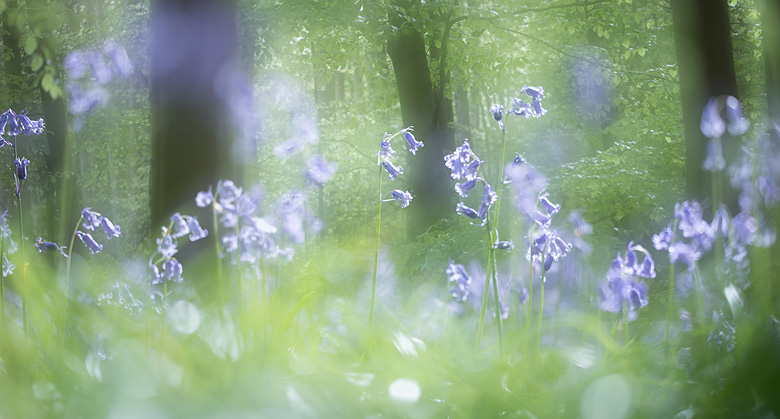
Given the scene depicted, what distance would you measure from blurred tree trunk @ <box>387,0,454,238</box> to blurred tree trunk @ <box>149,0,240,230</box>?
16.1 feet

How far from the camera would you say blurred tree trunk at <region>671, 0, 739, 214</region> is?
422 centimetres

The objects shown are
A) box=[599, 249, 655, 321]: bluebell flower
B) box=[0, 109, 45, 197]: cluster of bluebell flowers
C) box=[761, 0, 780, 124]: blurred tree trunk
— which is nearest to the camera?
box=[599, 249, 655, 321]: bluebell flower

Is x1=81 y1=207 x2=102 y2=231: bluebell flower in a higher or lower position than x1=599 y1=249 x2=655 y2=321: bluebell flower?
higher

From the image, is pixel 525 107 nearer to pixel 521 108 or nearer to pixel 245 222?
pixel 521 108

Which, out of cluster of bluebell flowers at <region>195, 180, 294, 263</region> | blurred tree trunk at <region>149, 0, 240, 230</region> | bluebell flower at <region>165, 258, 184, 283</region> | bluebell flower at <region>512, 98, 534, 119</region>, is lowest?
bluebell flower at <region>165, 258, 184, 283</region>

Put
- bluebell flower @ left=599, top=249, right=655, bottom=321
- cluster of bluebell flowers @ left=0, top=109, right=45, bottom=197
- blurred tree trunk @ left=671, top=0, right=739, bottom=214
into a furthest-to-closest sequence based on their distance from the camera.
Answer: blurred tree trunk @ left=671, top=0, right=739, bottom=214, cluster of bluebell flowers @ left=0, top=109, right=45, bottom=197, bluebell flower @ left=599, top=249, right=655, bottom=321

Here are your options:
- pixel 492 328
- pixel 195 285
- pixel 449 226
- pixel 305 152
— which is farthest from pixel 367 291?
pixel 305 152

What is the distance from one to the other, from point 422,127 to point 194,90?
5.16 m

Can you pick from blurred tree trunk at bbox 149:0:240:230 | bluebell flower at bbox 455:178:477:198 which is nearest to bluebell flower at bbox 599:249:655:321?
bluebell flower at bbox 455:178:477:198

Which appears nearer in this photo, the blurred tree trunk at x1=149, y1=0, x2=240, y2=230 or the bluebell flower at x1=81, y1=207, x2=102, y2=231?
the bluebell flower at x1=81, y1=207, x2=102, y2=231

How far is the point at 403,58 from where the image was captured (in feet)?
26.6

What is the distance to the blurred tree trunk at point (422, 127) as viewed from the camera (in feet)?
26.4

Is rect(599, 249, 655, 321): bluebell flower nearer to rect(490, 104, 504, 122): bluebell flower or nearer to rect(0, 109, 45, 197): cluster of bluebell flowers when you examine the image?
rect(490, 104, 504, 122): bluebell flower

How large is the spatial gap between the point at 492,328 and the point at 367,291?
0.55m
